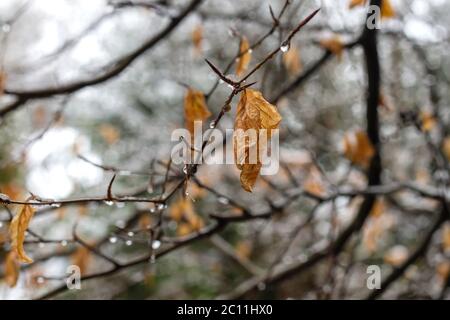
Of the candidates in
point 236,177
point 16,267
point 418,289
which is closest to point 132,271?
point 236,177

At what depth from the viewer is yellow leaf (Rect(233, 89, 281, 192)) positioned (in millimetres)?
880

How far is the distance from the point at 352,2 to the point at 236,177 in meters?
3.70

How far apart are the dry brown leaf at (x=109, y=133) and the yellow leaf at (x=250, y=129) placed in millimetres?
4170

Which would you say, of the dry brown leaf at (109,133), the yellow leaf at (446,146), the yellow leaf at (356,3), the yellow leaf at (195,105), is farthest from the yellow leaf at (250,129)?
the dry brown leaf at (109,133)

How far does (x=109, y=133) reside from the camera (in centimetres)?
494

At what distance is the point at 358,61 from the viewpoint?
12.2ft

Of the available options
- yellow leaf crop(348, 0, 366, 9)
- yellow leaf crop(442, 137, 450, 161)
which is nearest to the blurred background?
yellow leaf crop(442, 137, 450, 161)

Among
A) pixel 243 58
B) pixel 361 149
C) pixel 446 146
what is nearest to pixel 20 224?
pixel 243 58

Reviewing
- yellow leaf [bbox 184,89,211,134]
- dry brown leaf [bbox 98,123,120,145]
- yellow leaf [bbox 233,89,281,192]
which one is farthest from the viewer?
dry brown leaf [bbox 98,123,120,145]

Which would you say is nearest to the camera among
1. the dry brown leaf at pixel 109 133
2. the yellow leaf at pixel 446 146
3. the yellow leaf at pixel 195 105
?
the yellow leaf at pixel 195 105

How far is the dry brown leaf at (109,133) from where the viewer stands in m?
4.93

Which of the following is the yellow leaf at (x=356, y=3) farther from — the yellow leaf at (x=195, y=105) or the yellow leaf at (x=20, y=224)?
the yellow leaf at (x=20, y=224)

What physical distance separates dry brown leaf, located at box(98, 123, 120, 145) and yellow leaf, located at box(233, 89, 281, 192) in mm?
4170

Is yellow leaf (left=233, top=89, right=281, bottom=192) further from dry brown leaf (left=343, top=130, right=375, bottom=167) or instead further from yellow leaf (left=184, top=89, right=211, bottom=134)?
Result: dry brown leaf (left=343, top=130, right=375, bottom=167)
